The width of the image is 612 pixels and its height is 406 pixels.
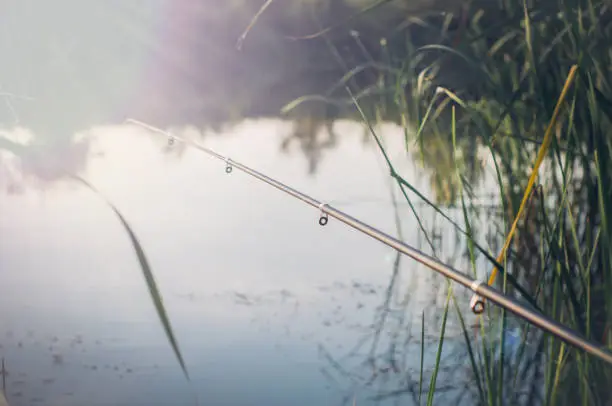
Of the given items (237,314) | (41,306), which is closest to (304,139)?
(237,314)

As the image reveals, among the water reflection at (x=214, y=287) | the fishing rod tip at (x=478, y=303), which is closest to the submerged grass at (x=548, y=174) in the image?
the fishing rod tip at (x=478, y=303)

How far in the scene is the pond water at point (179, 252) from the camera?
1804 millimetres

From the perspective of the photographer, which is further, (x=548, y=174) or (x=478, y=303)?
(x=548, y=174)

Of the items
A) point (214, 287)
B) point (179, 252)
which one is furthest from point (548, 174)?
point (179, 252)

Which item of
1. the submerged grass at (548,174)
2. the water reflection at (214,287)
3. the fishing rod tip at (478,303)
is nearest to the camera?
the fishing rod tip at (478,303)

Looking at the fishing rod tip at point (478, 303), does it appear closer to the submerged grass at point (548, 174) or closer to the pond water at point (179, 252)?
the submerged grass at point (548, 174)

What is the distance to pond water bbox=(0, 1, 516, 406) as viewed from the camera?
1804 millimetres

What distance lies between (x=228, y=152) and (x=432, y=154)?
2.67 ft

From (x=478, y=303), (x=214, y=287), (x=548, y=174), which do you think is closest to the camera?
(x=478, y=303)

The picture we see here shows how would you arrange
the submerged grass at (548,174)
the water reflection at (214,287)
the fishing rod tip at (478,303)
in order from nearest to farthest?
1. the fishing rod tip at (478,303)
2. the submerged grass at (548,174)
3. the water reflection at (214,287)

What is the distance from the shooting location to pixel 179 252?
7.95 ft

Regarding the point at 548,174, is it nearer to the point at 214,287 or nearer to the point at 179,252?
the point at 214,287

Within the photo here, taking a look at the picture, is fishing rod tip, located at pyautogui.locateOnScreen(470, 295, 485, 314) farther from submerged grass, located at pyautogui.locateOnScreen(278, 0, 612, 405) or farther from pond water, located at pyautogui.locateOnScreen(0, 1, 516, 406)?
pond water, located at pyautogui.locateOnScreen(0, 1, 516, 406)

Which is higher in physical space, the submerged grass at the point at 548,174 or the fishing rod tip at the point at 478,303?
the submerged grass at the point at 548,174
